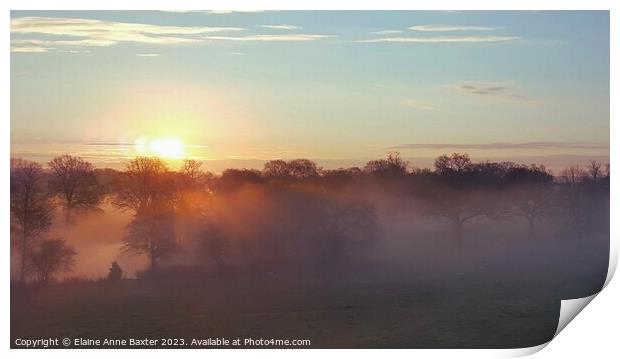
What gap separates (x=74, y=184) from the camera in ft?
22.9

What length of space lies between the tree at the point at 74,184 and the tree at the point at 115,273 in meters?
0.42

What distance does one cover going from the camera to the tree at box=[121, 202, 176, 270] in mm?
7031

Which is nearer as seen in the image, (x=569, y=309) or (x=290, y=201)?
(x=569, y=309)

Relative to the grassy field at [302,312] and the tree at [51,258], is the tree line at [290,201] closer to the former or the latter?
the tree at [51,258]

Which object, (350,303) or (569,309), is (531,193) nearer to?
(569,309)

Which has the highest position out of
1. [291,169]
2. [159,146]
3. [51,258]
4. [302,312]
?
[159,146]

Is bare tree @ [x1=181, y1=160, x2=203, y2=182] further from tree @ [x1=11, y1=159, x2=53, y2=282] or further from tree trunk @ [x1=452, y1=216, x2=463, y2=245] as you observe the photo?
tree trunk @ [x1=452, y1=216, x2=463, y2=245]

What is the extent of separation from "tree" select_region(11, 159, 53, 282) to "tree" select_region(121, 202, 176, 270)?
56 centimetres

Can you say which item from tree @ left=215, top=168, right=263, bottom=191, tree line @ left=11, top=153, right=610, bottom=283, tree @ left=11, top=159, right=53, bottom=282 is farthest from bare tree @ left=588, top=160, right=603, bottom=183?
tree @ left=11, top=159, right=53, bottom=282

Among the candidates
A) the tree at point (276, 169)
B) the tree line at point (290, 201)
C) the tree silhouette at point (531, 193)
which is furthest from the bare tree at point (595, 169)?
Result: the tree at point (276, 169)

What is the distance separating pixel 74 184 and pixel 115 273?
2.18 feet

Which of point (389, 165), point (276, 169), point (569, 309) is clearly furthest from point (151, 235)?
point (569, 309)
